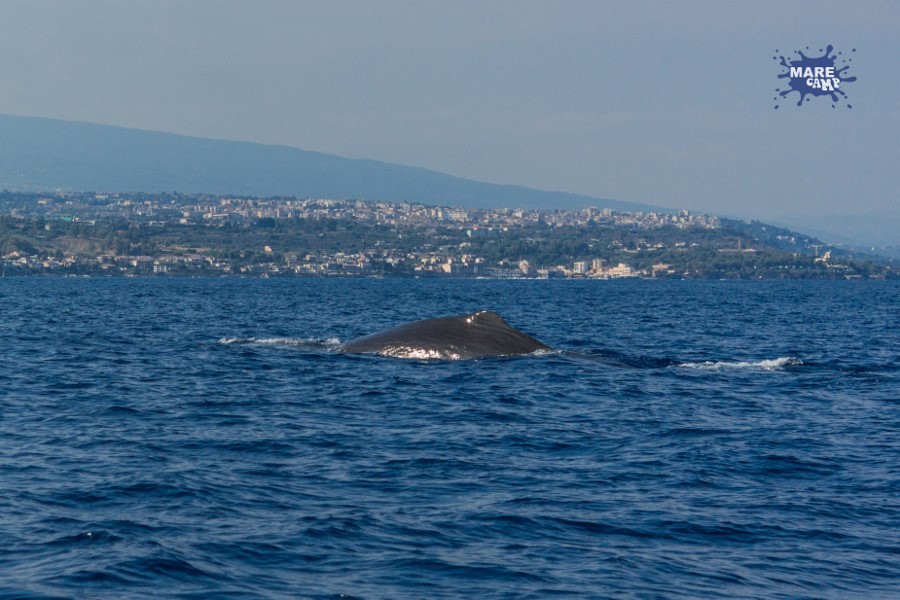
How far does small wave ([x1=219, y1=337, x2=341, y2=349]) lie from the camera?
132 ft

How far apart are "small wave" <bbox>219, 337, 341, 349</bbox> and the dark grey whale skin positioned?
340 centimetres

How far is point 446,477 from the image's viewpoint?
18391mm

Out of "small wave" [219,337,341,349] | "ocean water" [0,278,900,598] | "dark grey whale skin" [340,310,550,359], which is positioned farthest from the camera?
"small wave" [219,337,341,349]

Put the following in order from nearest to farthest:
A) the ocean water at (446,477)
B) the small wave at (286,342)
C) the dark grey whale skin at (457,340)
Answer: the ocean water at (446,477) → the dark grey whale skin at (457,340) → the small wave at (286,342)

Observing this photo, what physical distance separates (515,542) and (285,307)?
2612 inches

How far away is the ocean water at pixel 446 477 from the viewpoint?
13.6m

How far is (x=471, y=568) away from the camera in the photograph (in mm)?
13773

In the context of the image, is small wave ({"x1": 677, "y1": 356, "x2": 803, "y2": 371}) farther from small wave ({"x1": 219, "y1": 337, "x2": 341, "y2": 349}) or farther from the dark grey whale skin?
small wave ({"x1": 219, "y1": 337, "x2": 341, "y2": 349})

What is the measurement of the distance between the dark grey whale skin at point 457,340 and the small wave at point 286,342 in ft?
11.1

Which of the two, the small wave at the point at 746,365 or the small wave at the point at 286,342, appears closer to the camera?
the small wave at the point at 746,365

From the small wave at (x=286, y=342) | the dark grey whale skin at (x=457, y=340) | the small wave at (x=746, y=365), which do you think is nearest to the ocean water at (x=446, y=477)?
the small wave at (x=746, y=365)

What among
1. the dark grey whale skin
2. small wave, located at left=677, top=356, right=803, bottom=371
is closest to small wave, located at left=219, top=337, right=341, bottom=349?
the dark grey whale skin

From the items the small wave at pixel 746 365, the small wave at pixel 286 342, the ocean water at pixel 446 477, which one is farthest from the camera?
the small wave at pixel 286 342

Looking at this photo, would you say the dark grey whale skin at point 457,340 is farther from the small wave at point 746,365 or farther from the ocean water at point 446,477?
the small wave at point 746,365
